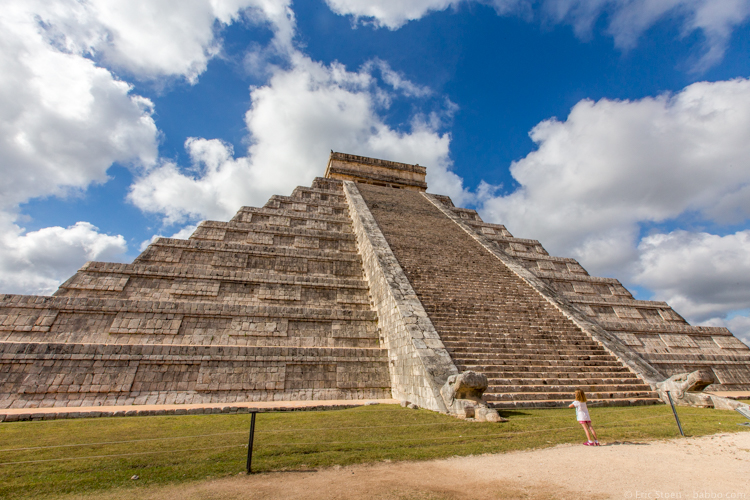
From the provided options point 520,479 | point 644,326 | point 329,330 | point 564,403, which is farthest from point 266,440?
point 644,326

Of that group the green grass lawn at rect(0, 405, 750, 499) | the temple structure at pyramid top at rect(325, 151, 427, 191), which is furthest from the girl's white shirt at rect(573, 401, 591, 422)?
the temple structure at pyramid top at rect(325, 151, 427, 191)

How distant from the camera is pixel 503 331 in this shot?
10.0 metres

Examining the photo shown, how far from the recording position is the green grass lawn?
3861mm

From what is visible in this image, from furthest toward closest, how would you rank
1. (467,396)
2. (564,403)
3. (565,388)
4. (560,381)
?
1. (560,381)
2. (565,388)
3. (564,403)
4. (467,396)

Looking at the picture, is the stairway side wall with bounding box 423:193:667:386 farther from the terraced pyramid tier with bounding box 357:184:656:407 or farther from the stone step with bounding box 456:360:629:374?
the stone step with bounding box 456:360:629:374

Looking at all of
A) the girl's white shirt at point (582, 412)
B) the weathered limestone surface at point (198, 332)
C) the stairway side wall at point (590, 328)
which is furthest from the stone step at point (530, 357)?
the girl's white shirt at point (582, 412)

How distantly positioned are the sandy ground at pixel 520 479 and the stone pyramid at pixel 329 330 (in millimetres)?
2862

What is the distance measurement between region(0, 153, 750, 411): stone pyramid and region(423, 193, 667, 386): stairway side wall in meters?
0.06

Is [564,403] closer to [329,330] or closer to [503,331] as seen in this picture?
[503,331]

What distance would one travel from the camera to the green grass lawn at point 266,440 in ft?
12.7

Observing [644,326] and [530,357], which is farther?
[644,326]

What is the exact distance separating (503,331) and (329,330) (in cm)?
519

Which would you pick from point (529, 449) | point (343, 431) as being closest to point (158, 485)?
point (343, 431)

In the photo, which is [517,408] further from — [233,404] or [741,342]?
[741,342]
